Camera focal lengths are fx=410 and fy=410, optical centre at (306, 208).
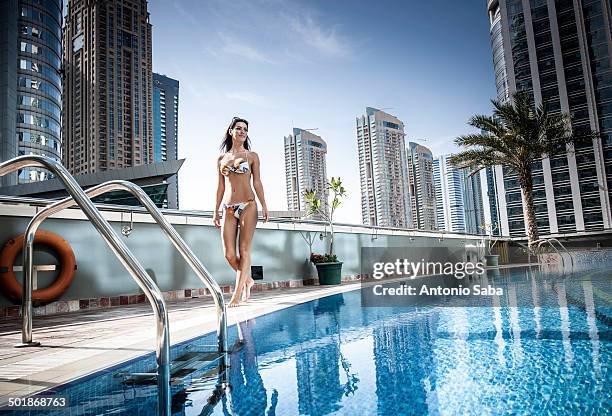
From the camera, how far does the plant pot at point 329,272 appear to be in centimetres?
938

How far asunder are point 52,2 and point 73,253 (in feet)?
239

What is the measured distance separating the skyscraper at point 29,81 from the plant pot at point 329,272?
53.1 metres

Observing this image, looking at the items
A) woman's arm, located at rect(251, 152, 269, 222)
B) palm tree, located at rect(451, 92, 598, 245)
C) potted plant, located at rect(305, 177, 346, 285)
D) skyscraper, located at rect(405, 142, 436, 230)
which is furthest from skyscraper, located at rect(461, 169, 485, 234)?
woman's arm, located at rect(251, 152, 269, 222)

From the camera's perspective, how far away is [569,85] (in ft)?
171

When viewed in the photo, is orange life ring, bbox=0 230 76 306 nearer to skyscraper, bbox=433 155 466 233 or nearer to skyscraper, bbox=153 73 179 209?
skyscraper, bbox=433 155 466 233

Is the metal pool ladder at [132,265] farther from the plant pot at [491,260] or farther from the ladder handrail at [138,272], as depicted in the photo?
the plant pot at [491,260]

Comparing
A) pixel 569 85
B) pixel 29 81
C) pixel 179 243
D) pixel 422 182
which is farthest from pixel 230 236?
pixel 29 81

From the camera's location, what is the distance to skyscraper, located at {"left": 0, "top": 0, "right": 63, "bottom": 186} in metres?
52.2

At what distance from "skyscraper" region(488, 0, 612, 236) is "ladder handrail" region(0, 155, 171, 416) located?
56.4m

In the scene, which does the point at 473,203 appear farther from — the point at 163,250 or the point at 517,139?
the point at 163,250

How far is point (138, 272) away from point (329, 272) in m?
7.99

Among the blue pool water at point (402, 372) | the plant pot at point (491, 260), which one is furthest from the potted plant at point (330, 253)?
the plant pot at point (491, 260)

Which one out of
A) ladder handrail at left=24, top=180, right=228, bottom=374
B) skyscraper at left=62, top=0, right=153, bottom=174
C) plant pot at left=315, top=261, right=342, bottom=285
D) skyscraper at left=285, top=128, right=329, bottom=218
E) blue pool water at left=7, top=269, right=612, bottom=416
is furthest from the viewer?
skyscraper at left=62, top=0, right=153, bottom=174

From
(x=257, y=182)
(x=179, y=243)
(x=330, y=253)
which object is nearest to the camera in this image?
(x=179, y=243)
